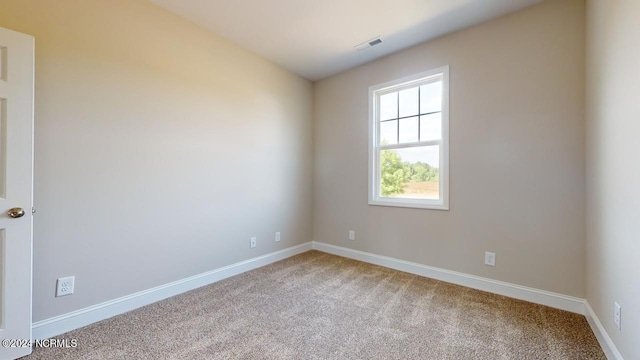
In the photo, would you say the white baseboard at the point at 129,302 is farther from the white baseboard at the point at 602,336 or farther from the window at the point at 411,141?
the white baseboard at the point at 602,336

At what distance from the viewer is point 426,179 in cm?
296

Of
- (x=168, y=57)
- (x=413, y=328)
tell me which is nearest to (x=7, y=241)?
(x=168, y=57)

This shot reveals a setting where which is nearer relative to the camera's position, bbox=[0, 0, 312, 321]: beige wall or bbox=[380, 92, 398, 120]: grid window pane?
bbox=[0, 0, 312, 321]: beige wall

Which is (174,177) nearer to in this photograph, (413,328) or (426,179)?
(413,328)

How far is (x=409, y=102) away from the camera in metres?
3.12

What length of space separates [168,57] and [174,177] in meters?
1.11

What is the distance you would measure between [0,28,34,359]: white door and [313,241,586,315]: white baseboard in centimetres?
299

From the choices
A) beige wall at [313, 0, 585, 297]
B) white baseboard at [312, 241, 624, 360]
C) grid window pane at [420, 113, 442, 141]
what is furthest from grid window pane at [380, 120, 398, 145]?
white baseboard at [312, 241, 624, 360]

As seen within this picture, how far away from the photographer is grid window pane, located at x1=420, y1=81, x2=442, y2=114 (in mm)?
2877

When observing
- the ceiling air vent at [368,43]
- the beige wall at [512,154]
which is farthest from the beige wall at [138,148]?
the beige wall at [512,154]

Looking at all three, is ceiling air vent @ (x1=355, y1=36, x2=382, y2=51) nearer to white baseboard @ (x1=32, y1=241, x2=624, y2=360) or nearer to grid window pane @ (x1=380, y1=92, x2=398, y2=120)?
grid window pane @ (x1=380, y1=92, x2=398, y2=120)

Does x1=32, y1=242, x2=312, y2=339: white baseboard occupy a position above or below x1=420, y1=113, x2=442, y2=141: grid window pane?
below

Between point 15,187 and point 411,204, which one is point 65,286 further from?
point 411,204

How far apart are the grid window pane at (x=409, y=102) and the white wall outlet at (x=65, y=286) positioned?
3455mm
